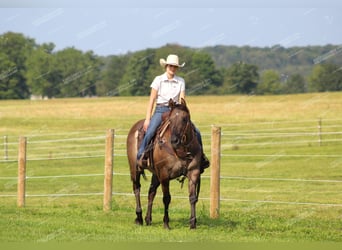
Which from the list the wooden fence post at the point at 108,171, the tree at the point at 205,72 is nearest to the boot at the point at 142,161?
the wooden fence post at the point at 108,171

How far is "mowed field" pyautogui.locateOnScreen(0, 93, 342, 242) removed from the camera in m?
12.4

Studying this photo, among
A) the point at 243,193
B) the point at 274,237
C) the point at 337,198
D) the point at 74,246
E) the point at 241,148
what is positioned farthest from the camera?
the point at 241,148

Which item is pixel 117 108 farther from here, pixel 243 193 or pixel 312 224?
pixel 312 224

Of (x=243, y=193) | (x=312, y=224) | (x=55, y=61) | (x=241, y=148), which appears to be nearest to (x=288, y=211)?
(x=312, y=224)

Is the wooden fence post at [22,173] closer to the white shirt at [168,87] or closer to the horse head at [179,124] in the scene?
the white shirt at [168,87]

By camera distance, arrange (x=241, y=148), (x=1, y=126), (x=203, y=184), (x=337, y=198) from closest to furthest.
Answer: (x=337, y=198) < (x=203, y=184) < (x=241, y=148) < (x=1, y=126)

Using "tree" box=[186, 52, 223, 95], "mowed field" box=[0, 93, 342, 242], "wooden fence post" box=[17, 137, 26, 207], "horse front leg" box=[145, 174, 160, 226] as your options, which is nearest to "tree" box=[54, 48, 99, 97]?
"tree" box=[186, 52, 223, 95]

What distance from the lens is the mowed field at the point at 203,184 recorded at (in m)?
12.4

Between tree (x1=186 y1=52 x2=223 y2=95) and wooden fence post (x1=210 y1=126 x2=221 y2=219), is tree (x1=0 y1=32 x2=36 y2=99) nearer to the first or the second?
tree (x1=186 y1=52 x2=223 y2=95)

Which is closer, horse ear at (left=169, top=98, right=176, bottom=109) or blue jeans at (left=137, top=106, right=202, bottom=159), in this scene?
horse ear at (left=169, top=98, right=176, bottom=109)

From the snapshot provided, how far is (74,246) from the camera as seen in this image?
1018cm

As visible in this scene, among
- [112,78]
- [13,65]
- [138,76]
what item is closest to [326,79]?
[138,76]

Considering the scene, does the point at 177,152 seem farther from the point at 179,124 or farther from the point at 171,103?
the point at 171,103

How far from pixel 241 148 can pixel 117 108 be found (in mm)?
29641
